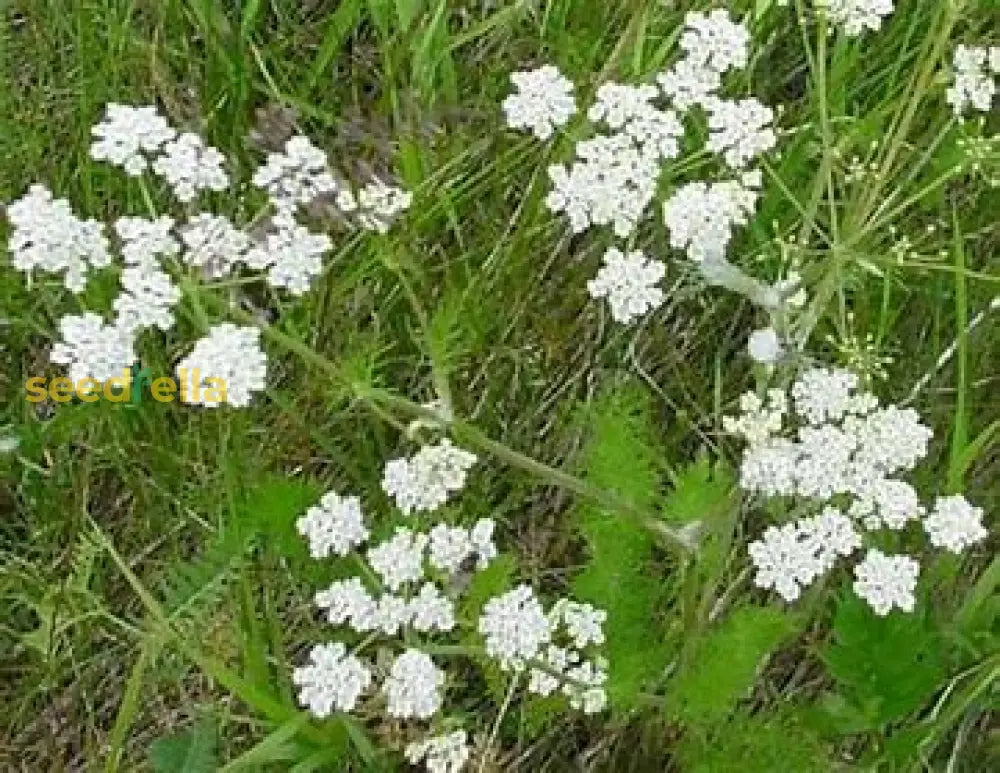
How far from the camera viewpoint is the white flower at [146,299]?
3.45ft

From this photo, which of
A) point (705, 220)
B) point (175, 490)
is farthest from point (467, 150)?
point (705, 220)

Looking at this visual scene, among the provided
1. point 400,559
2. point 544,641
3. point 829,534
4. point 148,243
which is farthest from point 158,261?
point 829,534

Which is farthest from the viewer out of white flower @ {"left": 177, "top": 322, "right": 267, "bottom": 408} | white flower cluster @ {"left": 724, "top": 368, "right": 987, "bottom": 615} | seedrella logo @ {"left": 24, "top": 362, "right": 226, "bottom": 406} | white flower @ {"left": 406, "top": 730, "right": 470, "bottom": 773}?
seedrella logo @ {"left": 24, "top": 362, "right": 226, "bottom": 406}

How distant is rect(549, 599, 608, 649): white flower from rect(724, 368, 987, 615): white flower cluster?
14 cm

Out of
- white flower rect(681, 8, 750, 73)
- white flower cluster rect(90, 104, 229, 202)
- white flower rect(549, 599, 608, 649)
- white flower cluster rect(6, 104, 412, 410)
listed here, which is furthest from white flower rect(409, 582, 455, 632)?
white flower rect(681, 8, 750, 73)

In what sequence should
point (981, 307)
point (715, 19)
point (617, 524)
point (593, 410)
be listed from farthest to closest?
point (981, 307) < point (593, 410) < point (617, 524) < point (715, 19)

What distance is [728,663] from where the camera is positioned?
1.31 m

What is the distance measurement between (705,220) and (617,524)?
31cm

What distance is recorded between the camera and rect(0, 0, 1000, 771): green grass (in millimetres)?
1495

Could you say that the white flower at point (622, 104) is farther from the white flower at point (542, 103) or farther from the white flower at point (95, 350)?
the white flower at point (95, 350)

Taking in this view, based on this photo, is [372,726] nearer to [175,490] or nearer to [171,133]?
[175,490]

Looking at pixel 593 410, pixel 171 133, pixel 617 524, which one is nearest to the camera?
pixel 171 133

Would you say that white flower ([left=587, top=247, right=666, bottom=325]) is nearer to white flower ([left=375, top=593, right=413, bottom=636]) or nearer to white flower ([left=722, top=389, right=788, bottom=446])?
white flower ([left=722, top=389, right=788, bottom=446])

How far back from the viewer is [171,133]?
44.1 inches
